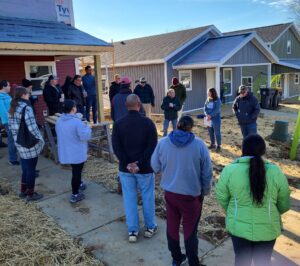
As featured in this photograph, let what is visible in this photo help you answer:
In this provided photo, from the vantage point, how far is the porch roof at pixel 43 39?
7.42 metres

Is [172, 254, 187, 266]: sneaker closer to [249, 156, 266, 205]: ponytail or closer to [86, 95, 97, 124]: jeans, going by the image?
[249, 156, 266, 205]: ponytail

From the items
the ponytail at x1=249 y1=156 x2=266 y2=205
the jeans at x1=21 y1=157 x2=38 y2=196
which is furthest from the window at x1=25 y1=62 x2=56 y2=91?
the ponytail at x1=249 y1=156 x2=266 y2=205

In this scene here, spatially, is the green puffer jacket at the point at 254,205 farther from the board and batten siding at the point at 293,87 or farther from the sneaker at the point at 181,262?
the board and batten siding at the point at 293,87

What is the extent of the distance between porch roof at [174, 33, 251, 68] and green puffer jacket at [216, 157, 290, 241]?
13953 mm

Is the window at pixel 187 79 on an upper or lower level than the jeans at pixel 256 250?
upper

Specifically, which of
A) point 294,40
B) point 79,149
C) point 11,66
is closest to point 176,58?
point 11,66

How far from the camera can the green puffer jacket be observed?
2402mm

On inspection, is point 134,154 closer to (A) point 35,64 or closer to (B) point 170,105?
(B) point 170,105

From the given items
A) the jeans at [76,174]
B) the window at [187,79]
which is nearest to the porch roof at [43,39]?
the jeans at [76,174]

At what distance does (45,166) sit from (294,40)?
2828 centimetres

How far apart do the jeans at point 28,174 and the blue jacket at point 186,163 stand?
8.30 ft

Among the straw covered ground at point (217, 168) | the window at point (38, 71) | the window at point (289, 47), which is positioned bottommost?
the straw covered ground at point (217, 168)

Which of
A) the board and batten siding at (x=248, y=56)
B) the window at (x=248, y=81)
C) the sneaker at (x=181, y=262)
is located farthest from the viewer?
the window at (x=248, y=81)

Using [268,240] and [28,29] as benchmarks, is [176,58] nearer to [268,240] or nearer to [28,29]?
[28,29]
